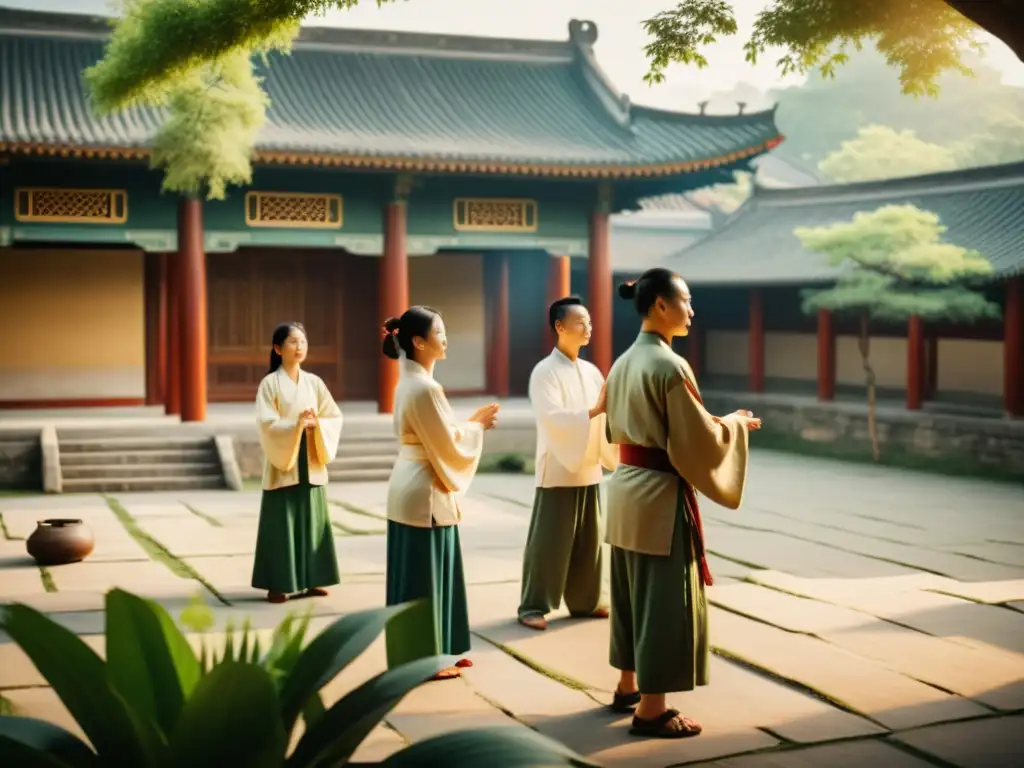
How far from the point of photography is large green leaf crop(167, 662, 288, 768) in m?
2.64

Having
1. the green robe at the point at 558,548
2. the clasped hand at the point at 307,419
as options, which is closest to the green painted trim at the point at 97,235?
the clasped hand at the point at 307,419

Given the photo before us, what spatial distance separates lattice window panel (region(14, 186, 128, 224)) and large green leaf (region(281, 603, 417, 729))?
12391mm

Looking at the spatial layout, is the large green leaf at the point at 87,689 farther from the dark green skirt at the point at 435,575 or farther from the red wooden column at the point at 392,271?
the red wooden column at the point at 392,271

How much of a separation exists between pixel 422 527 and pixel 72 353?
1196cm

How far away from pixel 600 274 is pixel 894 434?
431 cm

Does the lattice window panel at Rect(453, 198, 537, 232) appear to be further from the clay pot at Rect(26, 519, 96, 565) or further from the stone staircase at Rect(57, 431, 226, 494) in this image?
the clay pot at Rect(26, 519, 96, 565)

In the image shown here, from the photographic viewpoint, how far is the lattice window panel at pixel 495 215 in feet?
52.9

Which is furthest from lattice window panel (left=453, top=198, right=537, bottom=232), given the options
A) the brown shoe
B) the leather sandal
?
the leather sandal

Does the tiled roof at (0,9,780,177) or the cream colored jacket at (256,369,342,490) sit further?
the tiled roof at (0,9,780,177)

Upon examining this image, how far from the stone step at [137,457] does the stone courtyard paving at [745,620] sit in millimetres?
1116

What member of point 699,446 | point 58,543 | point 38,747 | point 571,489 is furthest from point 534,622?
point 38,747

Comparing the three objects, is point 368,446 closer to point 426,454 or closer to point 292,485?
point 292,485

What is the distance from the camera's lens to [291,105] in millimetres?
16297

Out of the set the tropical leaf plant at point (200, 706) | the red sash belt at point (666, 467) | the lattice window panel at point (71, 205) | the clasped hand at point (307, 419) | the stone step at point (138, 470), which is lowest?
the stone step at point (138, 470)
